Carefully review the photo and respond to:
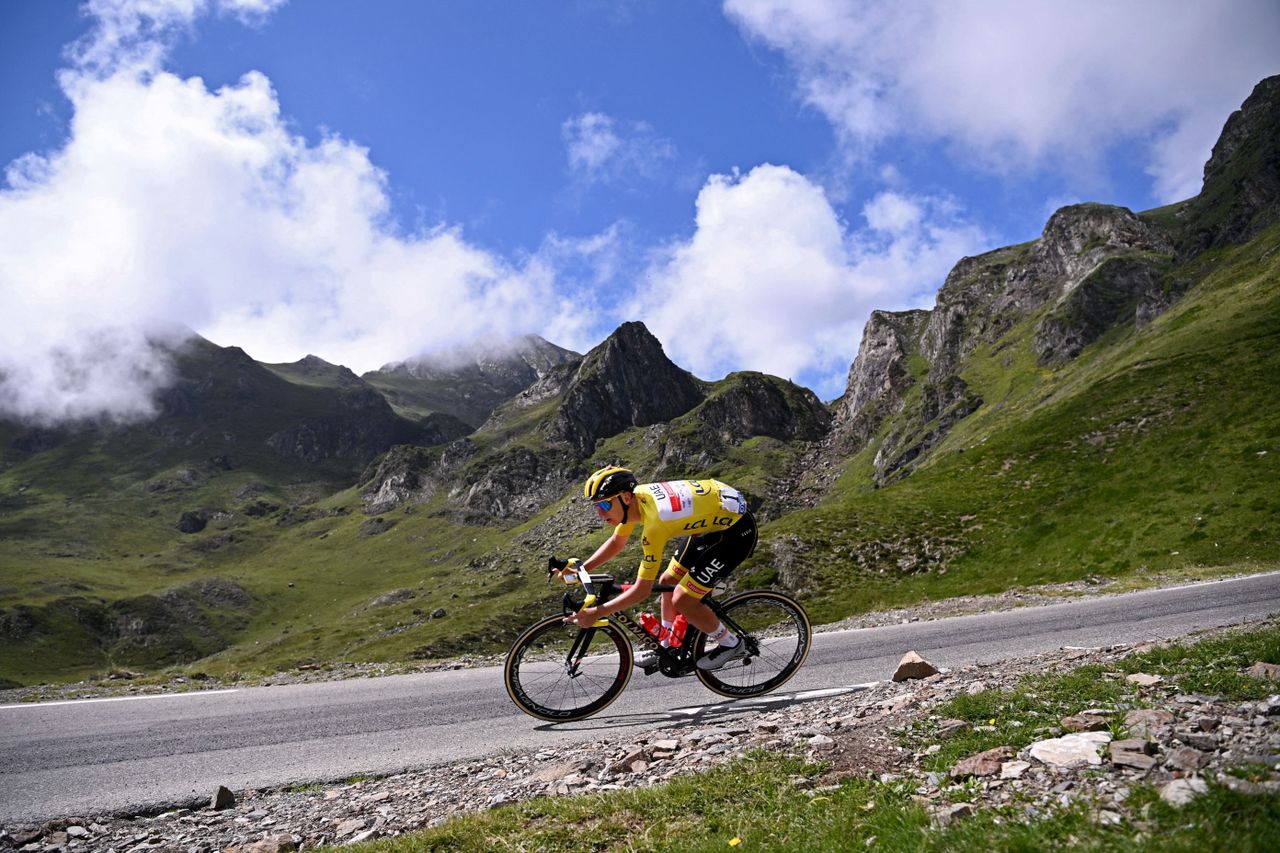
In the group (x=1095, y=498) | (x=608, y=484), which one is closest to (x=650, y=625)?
(x=608, y=484)

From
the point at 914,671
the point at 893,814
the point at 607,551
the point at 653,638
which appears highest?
the point at 607,551

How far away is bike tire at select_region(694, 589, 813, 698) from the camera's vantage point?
36.1ft

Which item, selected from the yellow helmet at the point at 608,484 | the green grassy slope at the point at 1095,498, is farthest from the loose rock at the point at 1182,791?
the green grassy slope at the point at 1095,498

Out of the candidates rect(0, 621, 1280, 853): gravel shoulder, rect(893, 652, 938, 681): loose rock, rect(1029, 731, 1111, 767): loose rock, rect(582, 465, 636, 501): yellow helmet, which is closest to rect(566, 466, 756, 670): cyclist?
rect(582, 465, 636, 501): yellow helmet

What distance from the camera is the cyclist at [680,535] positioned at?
1022cm

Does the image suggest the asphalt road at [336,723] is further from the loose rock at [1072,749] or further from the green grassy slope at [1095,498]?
the green grassy slope at [1095,498]

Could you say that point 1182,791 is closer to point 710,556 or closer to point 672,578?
point 710,556

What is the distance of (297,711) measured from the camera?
12414 mm

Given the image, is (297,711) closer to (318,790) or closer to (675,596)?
(318,790)

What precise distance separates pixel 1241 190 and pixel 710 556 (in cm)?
20081

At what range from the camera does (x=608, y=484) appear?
34.0ft

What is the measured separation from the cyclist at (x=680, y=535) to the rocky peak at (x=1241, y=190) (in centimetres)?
17884

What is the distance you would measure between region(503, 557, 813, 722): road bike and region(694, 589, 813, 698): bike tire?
0.6 inches

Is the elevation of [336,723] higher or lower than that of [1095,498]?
lower
